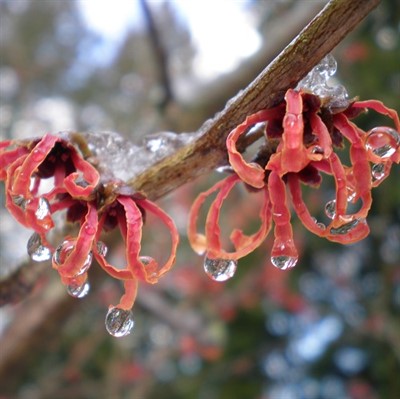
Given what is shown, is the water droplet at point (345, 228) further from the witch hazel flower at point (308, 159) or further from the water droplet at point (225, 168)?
the water droplet at point (225, 168)

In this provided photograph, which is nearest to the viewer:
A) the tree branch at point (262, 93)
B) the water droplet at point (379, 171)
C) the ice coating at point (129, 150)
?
the tree branch at point (262, 93)

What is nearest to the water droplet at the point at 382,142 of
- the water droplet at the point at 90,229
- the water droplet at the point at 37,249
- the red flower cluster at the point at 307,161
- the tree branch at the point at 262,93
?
the red flower cluster at the point at 307,161

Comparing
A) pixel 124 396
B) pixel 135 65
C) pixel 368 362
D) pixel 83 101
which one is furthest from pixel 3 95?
pixel 368 362

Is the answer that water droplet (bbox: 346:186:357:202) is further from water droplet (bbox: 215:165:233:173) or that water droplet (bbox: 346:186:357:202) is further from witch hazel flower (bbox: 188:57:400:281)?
water droplet (bbox: 215:165:233:173)

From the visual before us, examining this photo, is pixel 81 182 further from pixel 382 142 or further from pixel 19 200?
pixel 382 142

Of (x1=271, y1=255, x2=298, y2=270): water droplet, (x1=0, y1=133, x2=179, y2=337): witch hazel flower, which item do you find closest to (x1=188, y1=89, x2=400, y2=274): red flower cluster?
(x1=271, y1=255, x2=298, y2=270): water droplet

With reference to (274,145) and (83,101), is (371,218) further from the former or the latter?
(83,101)

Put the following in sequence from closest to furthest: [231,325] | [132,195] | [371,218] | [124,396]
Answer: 1. [132,195]
2. [371,218]
3. [231,325]
4. [124,396]
